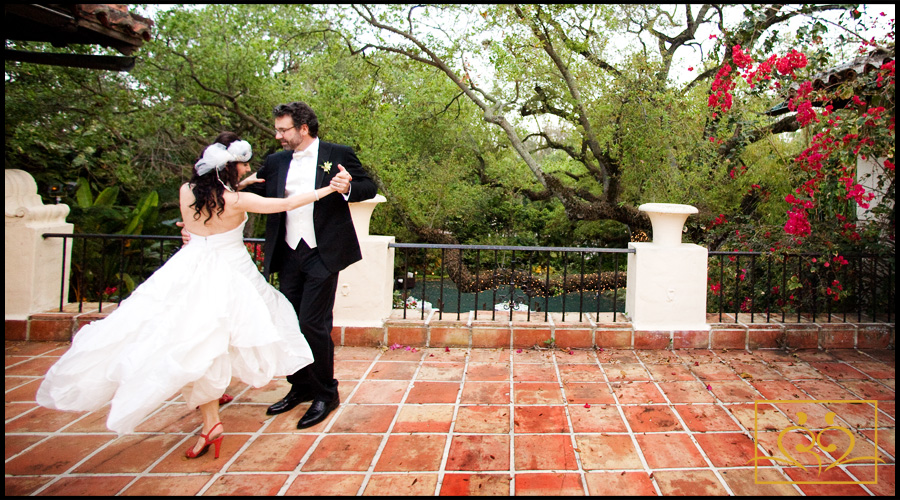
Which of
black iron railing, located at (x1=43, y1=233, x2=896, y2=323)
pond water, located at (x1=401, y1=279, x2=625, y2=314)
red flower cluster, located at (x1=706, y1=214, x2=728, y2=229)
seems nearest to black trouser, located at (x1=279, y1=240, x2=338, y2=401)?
black iron railing, located at (x1=43, y1=233, x2=896, y2=323)

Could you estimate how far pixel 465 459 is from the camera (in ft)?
8.87

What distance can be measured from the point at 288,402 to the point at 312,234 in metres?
1.05

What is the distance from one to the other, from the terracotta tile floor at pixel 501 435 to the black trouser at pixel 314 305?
0.24m

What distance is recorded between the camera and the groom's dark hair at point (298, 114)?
311cm

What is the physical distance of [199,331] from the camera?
8.57 feet

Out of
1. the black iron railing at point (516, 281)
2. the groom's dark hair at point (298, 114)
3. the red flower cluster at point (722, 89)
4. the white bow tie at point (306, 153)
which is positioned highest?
the red flower cluster at point (722, 89)

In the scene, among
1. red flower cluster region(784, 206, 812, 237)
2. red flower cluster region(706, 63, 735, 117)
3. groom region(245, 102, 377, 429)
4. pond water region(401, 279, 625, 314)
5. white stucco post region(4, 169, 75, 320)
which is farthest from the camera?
pond water region(401, 279, 625, 314)

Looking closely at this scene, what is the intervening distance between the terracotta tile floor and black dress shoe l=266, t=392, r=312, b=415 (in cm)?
6

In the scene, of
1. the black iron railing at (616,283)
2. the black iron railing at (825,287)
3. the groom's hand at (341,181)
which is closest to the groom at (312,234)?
the groom's hand at (341,181)

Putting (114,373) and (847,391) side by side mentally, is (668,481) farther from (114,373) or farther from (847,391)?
(114,373)

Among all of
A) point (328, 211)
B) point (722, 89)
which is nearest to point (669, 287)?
point (722, 89)

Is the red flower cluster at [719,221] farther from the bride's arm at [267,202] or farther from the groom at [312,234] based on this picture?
the bride's arm at [267,202]

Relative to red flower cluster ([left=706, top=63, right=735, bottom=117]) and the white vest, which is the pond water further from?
the white vest

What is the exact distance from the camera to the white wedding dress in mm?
2482
